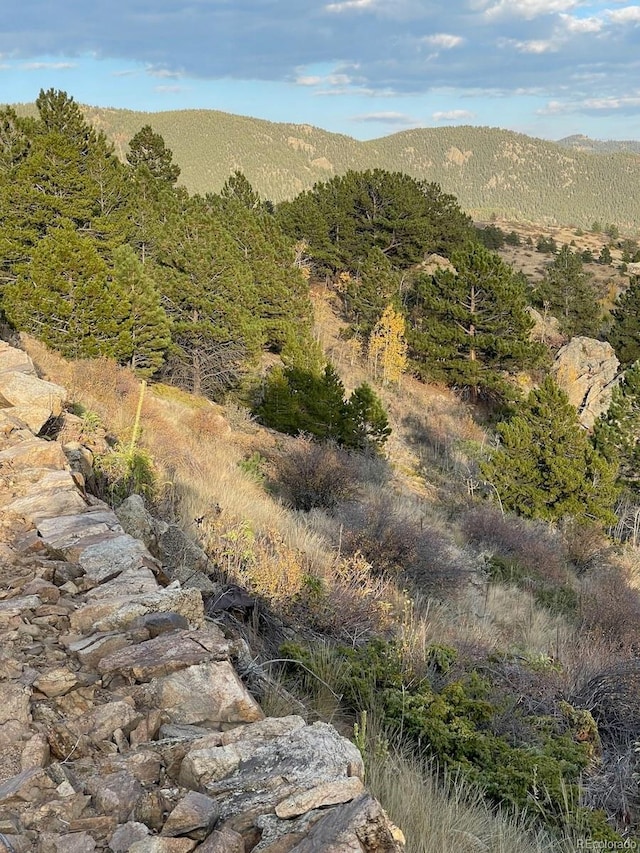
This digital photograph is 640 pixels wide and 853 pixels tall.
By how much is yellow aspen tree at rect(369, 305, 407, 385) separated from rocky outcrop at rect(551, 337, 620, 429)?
713 centimetres

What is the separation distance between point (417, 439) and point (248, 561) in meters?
22.0

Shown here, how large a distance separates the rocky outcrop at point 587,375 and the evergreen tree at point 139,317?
19711 mm

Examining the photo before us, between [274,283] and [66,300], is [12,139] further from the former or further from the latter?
[66,300]

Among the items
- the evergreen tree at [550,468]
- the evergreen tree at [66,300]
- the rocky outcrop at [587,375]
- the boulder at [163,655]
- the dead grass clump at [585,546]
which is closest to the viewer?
the boulder at [163,655]

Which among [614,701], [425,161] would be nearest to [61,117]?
[614,701]

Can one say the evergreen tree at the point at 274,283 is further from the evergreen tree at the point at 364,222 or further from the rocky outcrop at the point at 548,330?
the rocky outcrop at the point at 548,330

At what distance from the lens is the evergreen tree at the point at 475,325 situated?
28094mm

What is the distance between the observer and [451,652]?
15.1 ft

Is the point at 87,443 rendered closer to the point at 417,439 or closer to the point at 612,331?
the point at 417,439

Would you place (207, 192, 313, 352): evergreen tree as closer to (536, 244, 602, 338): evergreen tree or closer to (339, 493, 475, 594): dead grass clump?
(339, 493, 475, 594): dead grass clump

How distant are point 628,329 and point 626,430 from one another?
15175 mm

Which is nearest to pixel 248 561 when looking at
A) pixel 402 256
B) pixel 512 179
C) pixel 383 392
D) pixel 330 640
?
pixel 330 640

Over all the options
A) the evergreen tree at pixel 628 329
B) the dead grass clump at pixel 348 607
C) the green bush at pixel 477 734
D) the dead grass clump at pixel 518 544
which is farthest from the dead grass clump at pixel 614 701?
the evergreen tree at pixel 628 329

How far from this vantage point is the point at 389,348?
30125 mm
